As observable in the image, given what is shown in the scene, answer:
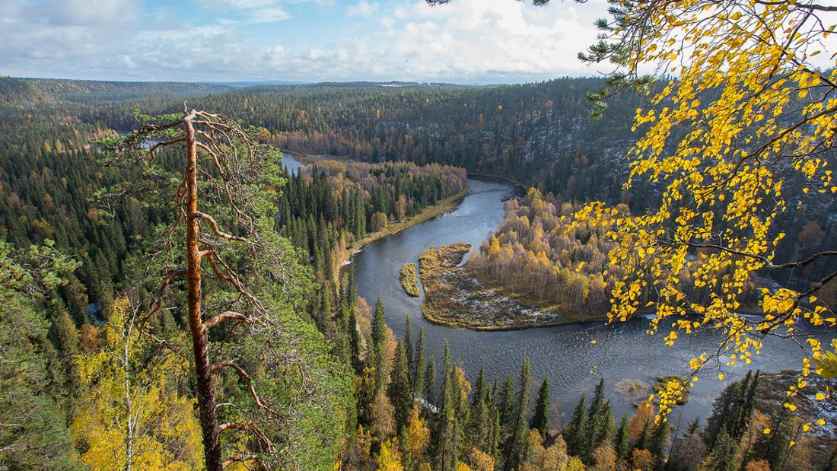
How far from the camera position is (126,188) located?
19.6ft

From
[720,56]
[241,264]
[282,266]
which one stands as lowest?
[241,264]

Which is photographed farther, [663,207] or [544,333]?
[544,333]

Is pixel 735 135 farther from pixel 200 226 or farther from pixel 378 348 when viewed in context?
pixel 378 348

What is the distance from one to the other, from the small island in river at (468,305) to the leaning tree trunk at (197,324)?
146 ft

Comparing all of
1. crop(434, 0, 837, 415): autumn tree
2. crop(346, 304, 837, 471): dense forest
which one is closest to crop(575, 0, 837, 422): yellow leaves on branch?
crop(434, 0, 837, 415): autumn tree

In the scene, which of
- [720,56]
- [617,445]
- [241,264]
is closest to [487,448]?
[617,445]

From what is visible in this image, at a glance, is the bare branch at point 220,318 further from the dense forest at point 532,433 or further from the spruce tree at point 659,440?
the spruce tree at point 659,440

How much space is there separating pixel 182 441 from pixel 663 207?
16675 mm

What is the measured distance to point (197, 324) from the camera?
5.04 metres

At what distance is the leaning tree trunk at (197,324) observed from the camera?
15.6 feet

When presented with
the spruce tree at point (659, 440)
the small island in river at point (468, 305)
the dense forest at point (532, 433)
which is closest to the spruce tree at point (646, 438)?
the dense forest at point (532, 433)

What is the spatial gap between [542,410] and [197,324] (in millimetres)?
32793

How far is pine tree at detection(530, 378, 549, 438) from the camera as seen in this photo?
3269 cm

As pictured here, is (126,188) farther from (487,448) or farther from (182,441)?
(487,448)
